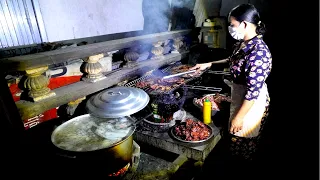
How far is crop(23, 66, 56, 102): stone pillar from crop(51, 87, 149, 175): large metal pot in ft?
2.57

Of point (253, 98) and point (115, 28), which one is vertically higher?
point (115, 28)

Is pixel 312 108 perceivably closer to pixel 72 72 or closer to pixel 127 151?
pixel 127 151

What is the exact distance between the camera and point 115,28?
691 cm

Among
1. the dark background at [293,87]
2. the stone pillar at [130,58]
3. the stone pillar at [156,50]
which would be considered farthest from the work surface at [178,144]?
the stone pillar at [156,50]

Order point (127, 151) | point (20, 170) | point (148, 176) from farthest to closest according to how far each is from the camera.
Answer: point (148, 176) < point (127, 151) < point (20, 170)

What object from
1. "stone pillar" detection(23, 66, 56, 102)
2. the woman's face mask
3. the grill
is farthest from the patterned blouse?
"stone pillar" detection(23, 66, 56, 102)

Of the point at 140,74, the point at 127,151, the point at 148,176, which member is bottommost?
the point at 148,176

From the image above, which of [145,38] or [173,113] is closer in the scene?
[173,113]

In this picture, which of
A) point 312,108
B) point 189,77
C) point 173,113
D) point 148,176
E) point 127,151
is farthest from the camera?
point 312,108

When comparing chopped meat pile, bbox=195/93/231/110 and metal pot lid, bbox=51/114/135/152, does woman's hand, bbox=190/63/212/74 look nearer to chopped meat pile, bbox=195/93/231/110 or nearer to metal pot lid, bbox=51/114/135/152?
chopped meat pile, bbox=195/93/231/110

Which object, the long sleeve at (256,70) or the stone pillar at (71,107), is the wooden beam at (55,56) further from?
the long sleeve at (256,70)

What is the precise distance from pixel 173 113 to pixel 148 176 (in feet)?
4.34

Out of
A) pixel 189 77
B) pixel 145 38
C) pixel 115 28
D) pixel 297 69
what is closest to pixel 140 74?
pixel 145 38

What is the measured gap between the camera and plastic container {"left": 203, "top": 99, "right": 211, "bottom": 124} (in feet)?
13.5
